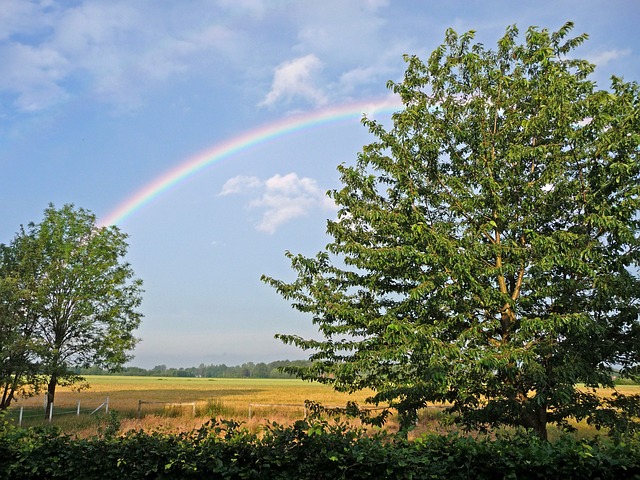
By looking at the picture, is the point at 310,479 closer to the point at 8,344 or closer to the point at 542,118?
the point at 542,118

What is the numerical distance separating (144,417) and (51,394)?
6.69 meters

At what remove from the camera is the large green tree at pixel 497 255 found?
36.2 feet

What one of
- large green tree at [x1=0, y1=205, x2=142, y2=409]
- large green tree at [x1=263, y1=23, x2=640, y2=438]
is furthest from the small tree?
large green tree at [x1=263, y1=23, x2=640, y2=438]

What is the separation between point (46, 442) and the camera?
745 centimetres

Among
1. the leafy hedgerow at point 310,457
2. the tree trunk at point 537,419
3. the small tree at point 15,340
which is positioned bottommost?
the tree trunk at point 537,419

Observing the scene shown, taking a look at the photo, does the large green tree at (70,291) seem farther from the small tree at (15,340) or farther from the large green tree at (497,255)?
the large green tree at (497,255)

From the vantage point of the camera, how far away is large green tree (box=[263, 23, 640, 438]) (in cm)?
1103

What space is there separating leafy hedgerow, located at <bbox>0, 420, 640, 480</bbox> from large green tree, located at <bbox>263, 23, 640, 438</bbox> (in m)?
4.56

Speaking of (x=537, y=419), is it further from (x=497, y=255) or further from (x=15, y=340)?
(x=15, y=340)

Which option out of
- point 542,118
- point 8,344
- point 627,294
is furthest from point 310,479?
point 8,344

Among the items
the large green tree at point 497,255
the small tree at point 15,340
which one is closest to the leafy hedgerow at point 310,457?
the large green tree at point 497,255

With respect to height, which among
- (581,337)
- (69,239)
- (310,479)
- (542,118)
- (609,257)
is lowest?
(310,479)

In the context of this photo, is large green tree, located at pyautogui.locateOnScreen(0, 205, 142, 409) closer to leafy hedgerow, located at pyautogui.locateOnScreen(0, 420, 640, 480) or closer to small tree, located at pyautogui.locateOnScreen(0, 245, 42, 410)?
small tree, located at pyautogui.locateOnScreen(0, 245, 42, 410)

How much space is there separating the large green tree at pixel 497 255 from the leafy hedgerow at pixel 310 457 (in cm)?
456
